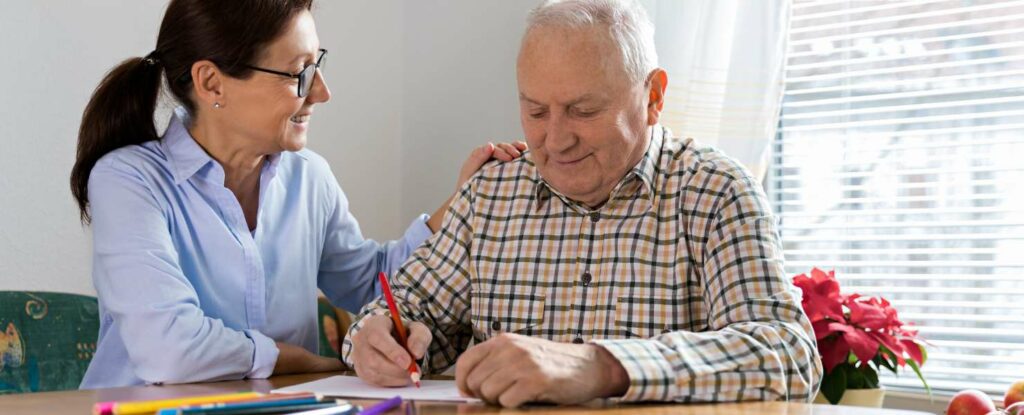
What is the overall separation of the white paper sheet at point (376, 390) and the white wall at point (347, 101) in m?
1.20

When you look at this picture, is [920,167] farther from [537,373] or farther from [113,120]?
[113,120]

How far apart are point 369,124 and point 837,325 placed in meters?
1.70

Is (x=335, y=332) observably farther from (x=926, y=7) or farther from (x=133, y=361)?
(x=926, y=7)

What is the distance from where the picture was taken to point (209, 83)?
6.30 feet

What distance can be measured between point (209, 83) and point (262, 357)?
0.52m

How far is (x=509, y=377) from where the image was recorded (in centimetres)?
119

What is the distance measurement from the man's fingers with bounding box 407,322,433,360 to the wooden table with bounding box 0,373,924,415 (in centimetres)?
21

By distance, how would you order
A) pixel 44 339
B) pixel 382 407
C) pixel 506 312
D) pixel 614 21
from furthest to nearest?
pixel 44 339, pixel 506 312, pixel 614 21, pixel 382 407

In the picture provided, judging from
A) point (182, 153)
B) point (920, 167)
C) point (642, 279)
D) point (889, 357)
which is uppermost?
point (920, 167)

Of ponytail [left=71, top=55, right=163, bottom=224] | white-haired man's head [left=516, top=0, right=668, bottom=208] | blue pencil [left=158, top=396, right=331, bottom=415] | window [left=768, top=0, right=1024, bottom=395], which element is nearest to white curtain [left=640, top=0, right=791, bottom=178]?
window [left=768, top=0, right=1024, bottom=395]

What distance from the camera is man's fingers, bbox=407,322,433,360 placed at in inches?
60.2

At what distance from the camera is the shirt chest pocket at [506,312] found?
168 centimetres

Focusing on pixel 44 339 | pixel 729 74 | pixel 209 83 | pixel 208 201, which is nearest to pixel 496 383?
pixel 208 201

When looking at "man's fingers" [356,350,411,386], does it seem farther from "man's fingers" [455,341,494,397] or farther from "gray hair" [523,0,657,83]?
"gray hair" [523,0,657,83]
